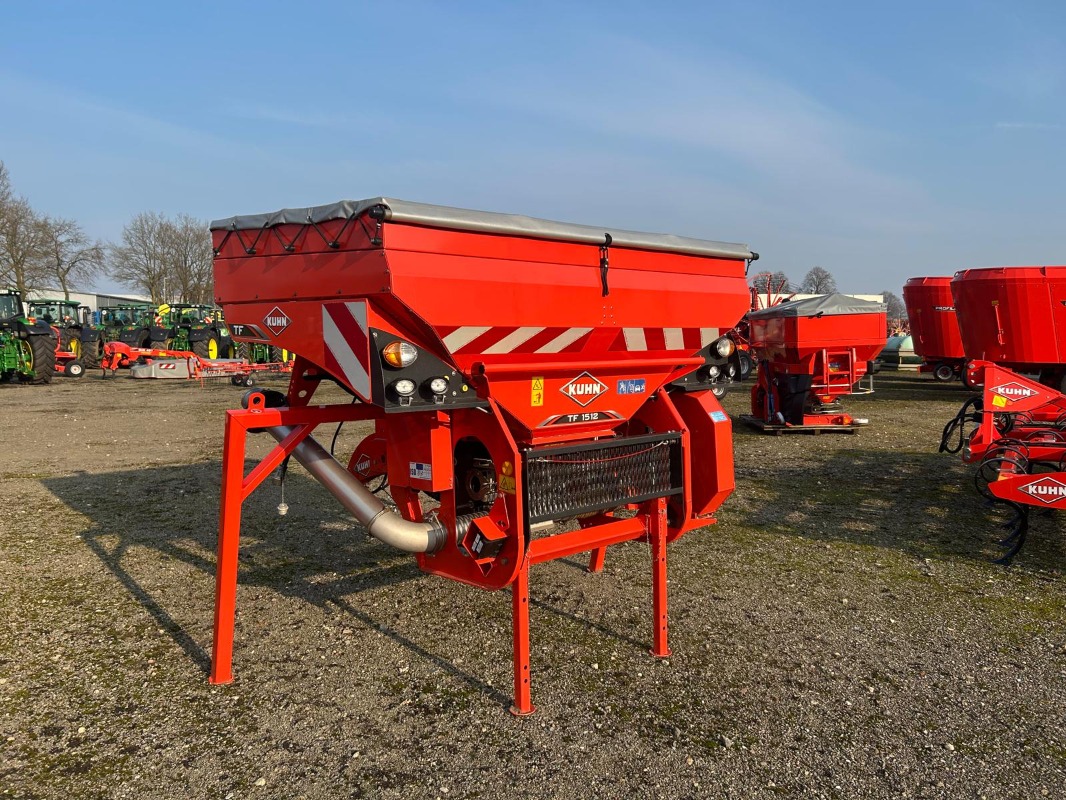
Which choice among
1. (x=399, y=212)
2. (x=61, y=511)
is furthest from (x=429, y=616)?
(x=61, y=511)

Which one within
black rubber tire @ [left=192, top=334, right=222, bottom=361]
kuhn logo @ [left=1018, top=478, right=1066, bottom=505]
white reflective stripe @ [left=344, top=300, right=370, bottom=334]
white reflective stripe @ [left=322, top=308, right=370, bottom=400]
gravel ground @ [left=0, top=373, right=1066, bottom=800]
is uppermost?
black rubber tire @ [left=192, top=334, right=222, bottom=361]

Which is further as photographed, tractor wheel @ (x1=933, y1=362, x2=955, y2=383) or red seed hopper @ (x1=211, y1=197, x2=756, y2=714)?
tractor wheel @ (x1=933, y1=362, x2=955, y2=383)

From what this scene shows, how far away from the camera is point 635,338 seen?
3.57 m

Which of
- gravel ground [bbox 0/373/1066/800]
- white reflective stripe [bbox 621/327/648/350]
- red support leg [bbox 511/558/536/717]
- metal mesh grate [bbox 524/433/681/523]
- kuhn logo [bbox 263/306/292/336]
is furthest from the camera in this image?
white reflective stripe [bbox 621/327/648/350]

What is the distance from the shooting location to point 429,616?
4.03 meters

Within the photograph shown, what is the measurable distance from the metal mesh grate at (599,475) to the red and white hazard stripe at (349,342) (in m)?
0.76

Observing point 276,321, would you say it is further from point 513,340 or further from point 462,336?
point 513,340

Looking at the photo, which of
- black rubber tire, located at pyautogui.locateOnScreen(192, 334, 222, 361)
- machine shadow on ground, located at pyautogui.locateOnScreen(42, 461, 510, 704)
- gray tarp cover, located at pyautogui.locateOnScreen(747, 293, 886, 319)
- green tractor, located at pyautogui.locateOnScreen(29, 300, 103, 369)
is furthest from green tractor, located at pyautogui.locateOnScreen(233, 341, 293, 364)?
machine shadow on ground, located at pyautogui.locateOnScreen(42, 461, 510, 704)

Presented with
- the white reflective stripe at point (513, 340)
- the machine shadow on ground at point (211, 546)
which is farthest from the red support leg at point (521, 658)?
the white reflective stripe at point (513, 340)

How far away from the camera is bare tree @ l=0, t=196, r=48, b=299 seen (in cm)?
3631

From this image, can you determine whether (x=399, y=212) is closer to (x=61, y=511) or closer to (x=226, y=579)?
(x=226, y=579)

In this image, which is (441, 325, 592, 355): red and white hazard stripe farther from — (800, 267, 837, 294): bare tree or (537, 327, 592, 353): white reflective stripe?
(800, 267, 837, 294): bare tree

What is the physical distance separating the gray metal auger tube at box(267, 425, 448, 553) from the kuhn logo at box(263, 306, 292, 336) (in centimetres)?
54

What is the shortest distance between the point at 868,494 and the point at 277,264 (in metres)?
5.59
